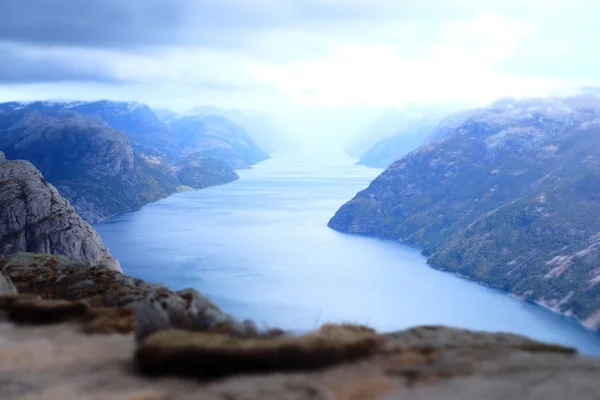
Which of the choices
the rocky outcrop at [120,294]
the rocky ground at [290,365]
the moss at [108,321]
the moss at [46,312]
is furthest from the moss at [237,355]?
the moss at [46,312]

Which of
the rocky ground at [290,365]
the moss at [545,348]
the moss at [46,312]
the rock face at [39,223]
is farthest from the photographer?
the rock face at [39,223]

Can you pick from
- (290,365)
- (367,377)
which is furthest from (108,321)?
(367,377)

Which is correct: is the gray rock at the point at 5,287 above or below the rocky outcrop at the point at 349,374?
below

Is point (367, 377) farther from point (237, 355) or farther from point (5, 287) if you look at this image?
point (5, 287)

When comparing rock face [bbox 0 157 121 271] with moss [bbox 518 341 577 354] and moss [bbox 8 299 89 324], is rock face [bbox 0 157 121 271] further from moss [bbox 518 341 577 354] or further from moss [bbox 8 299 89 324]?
moss [bbox 518 341 577 354]

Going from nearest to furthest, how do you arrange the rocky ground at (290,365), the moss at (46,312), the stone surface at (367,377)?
the stone surface at (367,377) → the rocky ground at (290,365) → the moss at (46,312)

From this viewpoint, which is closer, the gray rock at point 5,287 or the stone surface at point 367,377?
the stone surface at point 367,377

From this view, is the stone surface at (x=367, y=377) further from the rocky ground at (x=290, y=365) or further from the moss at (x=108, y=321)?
the moss at (x=108, y=321)
